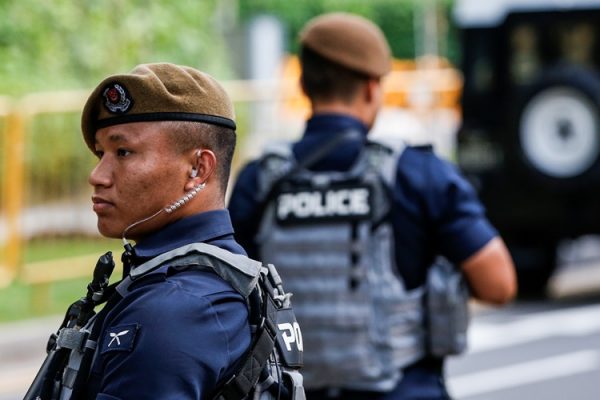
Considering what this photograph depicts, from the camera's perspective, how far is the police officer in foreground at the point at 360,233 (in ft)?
11.8

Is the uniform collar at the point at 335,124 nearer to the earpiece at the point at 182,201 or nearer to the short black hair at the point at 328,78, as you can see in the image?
the short black hair at the point at 328,78

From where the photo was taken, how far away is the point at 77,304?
7.76 ft

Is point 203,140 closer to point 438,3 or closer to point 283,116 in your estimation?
point 283,116

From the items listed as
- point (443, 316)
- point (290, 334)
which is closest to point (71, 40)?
point (443, 316)

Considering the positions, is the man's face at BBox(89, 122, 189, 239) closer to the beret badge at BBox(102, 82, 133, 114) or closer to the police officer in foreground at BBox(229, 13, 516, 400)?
the beret badge at BBox(102, 82, 133, 114)

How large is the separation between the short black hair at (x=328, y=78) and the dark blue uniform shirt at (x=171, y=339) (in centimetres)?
160

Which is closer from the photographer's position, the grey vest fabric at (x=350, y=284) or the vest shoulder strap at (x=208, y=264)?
the vest shoulder strap at (x=208, y=264)

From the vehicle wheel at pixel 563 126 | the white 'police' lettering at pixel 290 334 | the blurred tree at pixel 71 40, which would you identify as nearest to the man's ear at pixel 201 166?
the white 'police' lettering at pixel 290 334

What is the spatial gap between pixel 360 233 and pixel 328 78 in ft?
1.40

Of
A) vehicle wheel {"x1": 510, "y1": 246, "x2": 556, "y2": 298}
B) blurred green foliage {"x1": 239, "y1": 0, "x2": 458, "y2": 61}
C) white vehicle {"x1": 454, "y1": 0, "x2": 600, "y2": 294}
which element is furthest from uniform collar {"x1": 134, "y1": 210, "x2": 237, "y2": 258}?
blurred green foliage {"x1": 239, "y1": 0, "x2": 458, "y2": 61}

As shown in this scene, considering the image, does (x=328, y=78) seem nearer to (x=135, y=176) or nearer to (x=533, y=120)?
(x=135, y=176)

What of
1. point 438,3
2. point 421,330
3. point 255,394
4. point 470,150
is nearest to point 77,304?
point 255,394

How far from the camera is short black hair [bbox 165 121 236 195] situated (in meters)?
2.30

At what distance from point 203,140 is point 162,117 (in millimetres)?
75
